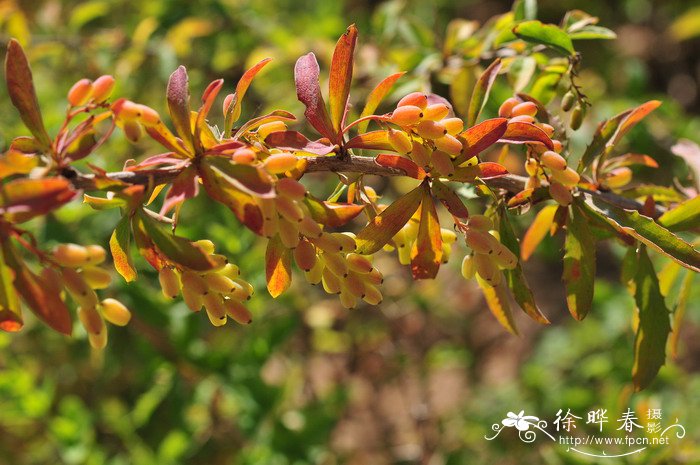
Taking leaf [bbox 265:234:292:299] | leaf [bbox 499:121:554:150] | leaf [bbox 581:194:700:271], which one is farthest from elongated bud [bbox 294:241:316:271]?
leaf [bbox 581:194:700:271]

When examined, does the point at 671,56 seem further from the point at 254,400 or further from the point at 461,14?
the point at 254,400

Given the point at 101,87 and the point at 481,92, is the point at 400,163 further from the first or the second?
the point at 101,87

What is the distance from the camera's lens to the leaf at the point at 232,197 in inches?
26.6

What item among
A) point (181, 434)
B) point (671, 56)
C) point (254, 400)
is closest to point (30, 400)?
point (181, 434)

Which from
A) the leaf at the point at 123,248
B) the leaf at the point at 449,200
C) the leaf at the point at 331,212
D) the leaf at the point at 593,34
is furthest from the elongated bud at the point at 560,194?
the leaf at the point at 123,248

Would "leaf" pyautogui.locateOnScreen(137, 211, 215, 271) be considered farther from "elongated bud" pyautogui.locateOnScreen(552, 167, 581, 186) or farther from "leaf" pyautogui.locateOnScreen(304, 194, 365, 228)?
"elongated bud" pyautogui.locateOnScreen(552, 167, 581, 186)

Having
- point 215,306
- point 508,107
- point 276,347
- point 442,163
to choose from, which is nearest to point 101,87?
point 215,306

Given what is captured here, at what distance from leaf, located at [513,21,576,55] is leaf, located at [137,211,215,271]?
1.83 ft

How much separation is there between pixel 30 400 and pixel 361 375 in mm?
1311

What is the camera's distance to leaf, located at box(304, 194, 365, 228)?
716 millimetres

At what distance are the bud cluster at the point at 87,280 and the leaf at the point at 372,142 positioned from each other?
0.29m

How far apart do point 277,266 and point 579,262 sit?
0.37m

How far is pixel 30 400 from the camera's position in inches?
67.4

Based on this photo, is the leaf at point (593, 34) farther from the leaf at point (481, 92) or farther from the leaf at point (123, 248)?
the leaf at point (123, 248)
